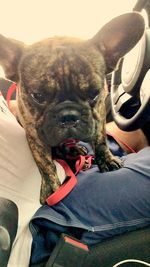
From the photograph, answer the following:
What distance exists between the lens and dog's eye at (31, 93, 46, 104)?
950 mm

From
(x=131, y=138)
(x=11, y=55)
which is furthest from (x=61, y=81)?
(x=131, y=138)

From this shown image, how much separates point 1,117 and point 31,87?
15 centimetres

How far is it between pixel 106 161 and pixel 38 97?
308mm

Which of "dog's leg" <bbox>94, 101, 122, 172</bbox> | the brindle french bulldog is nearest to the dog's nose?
the brindle french bulldog

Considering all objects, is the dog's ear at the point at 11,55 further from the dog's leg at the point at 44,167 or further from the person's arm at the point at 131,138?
the person's arm at the point at 131,138

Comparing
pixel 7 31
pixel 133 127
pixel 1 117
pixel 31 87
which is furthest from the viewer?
pixel 7 31

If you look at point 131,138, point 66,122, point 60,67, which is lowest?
point 131,138

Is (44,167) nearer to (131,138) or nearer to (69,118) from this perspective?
(69,118)

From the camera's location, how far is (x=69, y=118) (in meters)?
0.95

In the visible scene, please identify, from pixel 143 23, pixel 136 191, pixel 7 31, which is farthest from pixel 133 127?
pixel 7 31

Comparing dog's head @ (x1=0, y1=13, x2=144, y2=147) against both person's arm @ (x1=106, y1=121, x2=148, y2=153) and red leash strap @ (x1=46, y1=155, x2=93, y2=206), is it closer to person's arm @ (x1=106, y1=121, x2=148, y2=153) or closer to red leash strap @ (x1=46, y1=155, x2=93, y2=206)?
red leash strap @ (x1=46, y1=155, x2=93, y2=206)

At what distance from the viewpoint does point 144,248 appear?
0.95m

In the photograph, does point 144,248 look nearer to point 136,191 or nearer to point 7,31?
point 136,191

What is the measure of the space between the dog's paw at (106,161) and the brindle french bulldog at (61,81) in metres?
0.08
